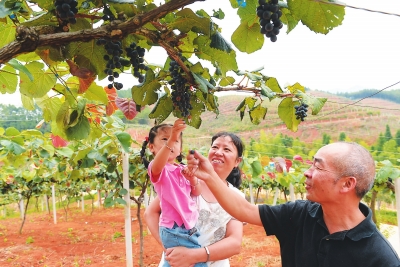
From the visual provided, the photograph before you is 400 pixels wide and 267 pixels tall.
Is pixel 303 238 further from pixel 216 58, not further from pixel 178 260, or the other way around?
pixel 216 58

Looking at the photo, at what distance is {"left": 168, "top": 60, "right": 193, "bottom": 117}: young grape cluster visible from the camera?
3.43 ft

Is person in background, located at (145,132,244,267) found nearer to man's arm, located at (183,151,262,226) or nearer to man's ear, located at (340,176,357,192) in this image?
man's arm, located at (183,151,262,226)

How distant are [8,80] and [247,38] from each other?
1.07 meters

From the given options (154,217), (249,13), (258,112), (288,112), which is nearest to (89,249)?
(154,217)

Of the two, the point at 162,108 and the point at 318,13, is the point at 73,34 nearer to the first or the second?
the point at 162,108

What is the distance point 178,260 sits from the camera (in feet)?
4.79

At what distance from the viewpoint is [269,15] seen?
71cm

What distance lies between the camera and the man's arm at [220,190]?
1330 mm

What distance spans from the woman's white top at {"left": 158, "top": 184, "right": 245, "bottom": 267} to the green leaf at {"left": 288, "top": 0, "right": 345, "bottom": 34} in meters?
0.99

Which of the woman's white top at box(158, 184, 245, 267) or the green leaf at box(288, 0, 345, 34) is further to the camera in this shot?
the woman's white top at box(158, 184, 245, 267)

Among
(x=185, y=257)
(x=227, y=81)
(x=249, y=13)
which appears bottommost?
(x=185, y=257)

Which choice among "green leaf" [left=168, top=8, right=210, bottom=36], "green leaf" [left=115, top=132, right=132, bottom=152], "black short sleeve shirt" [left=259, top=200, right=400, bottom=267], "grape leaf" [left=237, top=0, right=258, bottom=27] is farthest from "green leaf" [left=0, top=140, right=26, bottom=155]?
"grape leaf" [left=237, top=0, right=258, bottom=27]

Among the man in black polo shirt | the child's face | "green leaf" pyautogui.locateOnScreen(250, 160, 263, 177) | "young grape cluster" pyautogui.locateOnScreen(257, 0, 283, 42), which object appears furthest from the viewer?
"green leaf" pyautogui.locateOnScreen(250, 160, 263, 177)

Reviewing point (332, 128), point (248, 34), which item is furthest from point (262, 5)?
→ point (332, 128)
